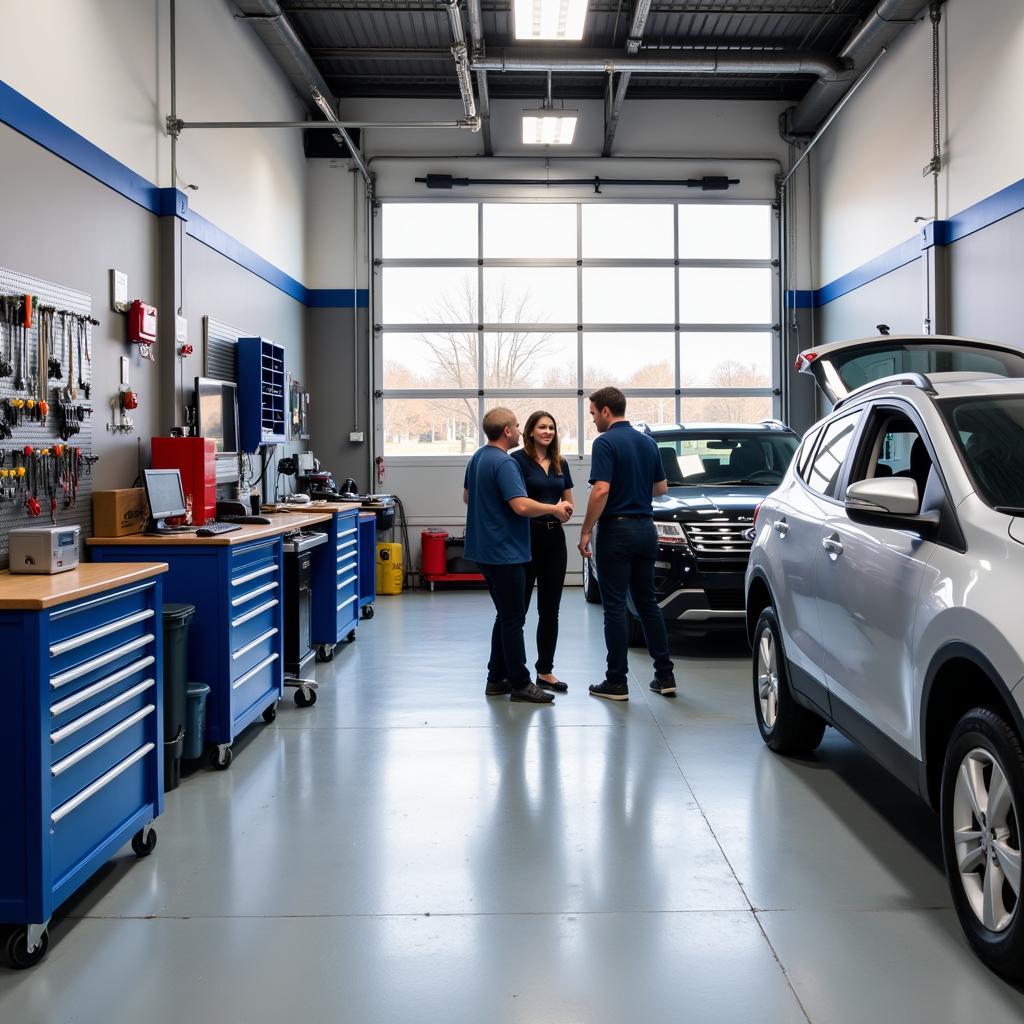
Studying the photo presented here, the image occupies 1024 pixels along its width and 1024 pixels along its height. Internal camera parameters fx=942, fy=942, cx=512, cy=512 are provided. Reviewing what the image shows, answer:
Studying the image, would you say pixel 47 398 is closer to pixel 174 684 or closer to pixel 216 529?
pixel 216 529

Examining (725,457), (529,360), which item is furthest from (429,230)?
(725,457)

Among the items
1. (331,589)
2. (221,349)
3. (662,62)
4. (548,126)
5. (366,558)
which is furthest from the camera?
(548,126)

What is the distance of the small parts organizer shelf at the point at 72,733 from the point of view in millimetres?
2326

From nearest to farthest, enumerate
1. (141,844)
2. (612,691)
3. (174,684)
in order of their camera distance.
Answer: (141,844) < (174,684) < (612,691)

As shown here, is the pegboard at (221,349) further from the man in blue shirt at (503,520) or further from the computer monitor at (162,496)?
the man in blue shirt at (503,520)

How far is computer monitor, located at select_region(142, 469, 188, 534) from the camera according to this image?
14.3 ft

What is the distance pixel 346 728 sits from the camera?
14.7 feet

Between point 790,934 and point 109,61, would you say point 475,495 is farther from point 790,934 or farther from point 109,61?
point 109,61

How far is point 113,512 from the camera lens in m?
4.26

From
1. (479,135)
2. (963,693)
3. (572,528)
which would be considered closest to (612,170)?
(479,135)

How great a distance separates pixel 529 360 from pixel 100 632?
25.9 feet

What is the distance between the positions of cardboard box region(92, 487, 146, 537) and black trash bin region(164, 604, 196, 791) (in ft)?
2.70

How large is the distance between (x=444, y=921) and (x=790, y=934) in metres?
0.90

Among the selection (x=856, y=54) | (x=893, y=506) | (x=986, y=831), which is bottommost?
(x=986, y=831)
